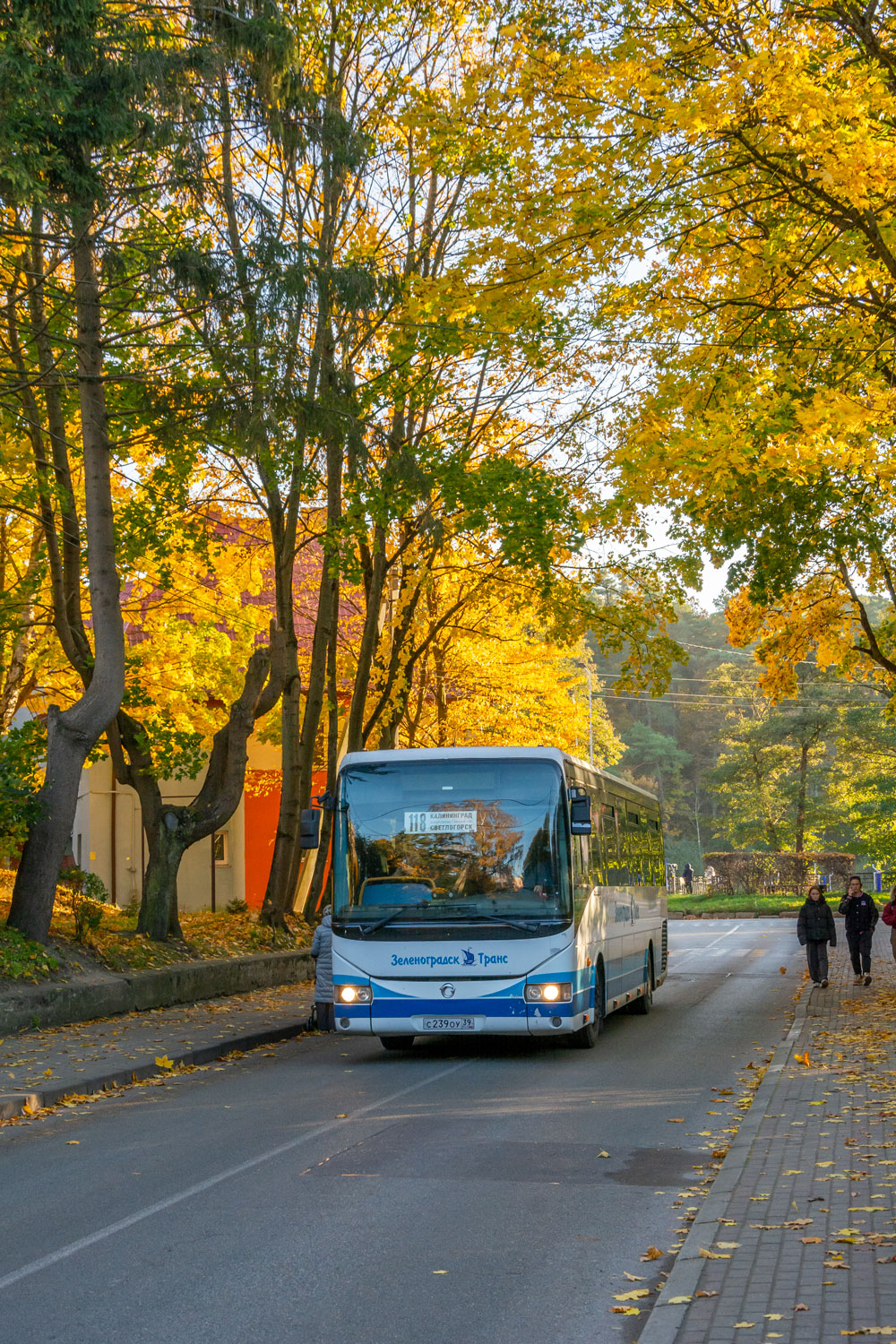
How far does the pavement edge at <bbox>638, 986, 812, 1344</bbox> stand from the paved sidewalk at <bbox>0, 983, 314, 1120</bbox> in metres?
5.57

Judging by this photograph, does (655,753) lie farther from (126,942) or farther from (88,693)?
(88,693)

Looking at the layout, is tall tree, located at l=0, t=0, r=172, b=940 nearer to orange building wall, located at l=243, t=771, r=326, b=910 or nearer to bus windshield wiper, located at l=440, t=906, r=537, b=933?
bus windshield wiper, located at l=440, t=906, r=537, b=933

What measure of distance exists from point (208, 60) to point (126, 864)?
2954 centimetres

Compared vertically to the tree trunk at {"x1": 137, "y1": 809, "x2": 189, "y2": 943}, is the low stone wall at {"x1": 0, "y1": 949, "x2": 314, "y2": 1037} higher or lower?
lower

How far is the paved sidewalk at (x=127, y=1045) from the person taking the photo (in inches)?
464

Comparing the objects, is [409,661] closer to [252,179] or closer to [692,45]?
[252,179]

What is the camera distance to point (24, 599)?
22906mm

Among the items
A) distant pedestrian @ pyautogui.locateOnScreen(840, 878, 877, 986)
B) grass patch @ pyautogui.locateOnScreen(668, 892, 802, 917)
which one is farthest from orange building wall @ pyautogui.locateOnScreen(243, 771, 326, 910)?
distant pedestrian @ pyautogui.locateOnScreen(840, 878, 877, 986)

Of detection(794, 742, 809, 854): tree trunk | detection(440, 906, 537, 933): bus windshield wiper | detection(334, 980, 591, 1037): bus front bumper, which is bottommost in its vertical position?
detection(334, 980, 591, 1037): bus front bumper

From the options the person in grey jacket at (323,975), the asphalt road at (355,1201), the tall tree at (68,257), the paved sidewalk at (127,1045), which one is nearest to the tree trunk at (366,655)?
the tall tree at (68,257)

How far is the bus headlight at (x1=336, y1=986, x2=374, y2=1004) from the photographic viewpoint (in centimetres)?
1332

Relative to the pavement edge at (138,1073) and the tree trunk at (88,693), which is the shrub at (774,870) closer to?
the pavement edge at (138,1073)

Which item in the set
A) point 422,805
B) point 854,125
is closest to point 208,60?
point 854,125

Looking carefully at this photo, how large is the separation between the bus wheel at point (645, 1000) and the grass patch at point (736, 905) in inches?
1411
